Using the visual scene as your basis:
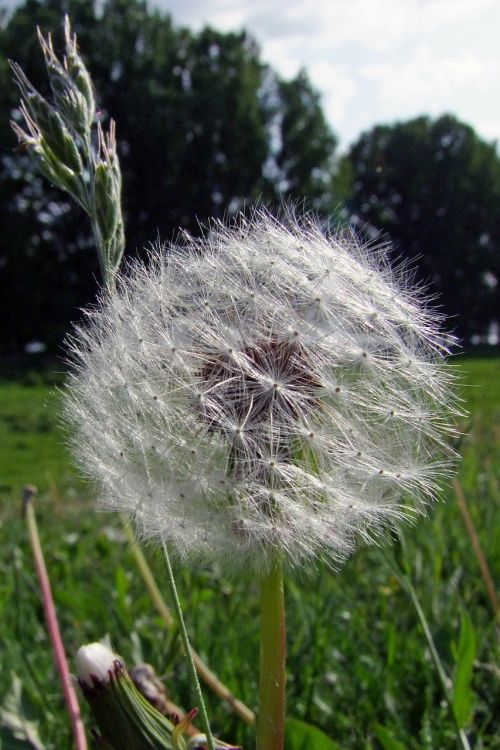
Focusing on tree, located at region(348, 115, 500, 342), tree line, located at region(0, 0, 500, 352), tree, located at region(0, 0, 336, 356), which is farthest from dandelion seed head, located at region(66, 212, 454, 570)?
tree, located at region(348, 115, 500, 342)

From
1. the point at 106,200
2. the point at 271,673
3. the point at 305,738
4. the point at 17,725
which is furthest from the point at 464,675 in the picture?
the point at 106,200

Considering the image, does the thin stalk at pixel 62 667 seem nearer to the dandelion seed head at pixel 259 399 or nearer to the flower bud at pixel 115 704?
the flower bud at pixel 115 704

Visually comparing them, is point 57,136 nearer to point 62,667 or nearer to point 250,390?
point 250,390

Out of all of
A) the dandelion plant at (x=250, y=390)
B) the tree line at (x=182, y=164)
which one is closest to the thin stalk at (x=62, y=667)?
the dandelion plant at (x=250, y=390)

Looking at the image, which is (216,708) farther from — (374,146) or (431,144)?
(431,144)

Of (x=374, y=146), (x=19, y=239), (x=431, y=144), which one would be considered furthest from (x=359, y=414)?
(x=431, y=144)

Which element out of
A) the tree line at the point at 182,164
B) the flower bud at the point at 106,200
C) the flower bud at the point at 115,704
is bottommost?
the flower bud at the point at 115,704
